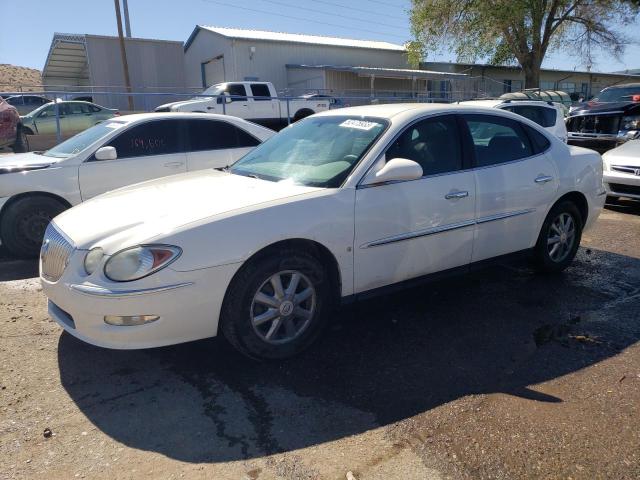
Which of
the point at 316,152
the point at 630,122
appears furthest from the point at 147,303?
the point at 630,122

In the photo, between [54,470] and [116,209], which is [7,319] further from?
[54,470]

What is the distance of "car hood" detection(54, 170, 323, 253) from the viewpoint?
9.83 feet

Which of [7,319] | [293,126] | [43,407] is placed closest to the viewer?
[43,407]

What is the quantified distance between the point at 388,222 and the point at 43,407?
2.38 m

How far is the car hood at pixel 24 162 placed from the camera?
5.59 m

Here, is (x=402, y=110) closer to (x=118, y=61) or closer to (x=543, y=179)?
(x=543, y=179)

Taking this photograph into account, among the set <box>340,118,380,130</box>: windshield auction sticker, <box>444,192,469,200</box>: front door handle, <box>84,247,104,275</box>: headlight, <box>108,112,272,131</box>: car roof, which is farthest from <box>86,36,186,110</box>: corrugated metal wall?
<box>84,247,104,275</box>: headlight

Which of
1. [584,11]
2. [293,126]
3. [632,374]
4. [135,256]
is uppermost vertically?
[584,11]

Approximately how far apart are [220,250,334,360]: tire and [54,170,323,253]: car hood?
39cm

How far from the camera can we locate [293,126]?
4500 mm

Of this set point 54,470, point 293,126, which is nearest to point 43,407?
point 54,470

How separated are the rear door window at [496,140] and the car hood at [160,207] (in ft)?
5.18

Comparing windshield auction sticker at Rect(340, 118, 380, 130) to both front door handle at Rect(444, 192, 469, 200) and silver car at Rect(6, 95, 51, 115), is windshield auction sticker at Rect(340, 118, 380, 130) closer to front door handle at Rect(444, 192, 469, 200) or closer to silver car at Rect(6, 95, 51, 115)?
front door handle at Rect(444, 192, 469, 200)

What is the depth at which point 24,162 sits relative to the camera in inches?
231
